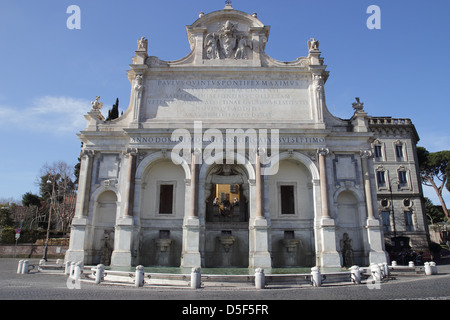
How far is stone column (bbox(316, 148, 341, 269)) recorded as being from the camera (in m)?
23.0

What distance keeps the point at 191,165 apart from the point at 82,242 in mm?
9250

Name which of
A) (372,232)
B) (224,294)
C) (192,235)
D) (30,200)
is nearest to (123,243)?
(192,235)

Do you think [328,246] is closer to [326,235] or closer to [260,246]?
[326,235]

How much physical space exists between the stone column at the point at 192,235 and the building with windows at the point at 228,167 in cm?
8

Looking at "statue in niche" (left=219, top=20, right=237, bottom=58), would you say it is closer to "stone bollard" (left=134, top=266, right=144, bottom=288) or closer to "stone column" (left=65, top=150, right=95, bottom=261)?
"stone column" (left=65, top=150, right=95, bottom=261)

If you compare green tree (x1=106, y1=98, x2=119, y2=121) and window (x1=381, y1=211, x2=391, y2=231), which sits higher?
green tree (x1=106, y1=98, x2=119, y2=121)

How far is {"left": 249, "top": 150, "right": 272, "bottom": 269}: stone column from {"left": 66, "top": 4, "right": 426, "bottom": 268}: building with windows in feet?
0.24

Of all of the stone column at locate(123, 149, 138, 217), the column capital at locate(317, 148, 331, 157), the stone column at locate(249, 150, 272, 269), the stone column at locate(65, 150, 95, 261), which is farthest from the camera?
the column capital at locate(317, 148, 331, 157)

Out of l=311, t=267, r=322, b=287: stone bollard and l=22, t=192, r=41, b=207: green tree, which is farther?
l=22, t=192, r=41, b=207: green tree

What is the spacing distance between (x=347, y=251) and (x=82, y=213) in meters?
19.0

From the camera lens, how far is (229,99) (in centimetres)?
2692

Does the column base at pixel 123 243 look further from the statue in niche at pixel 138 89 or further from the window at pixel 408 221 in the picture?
the window at pixel 408 221

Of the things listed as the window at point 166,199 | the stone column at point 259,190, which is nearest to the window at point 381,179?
the stone column at point 259,190

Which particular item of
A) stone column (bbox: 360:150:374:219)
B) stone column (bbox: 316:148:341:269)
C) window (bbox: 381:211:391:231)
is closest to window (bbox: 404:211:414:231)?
window (bbox: 381:211:391:231)
